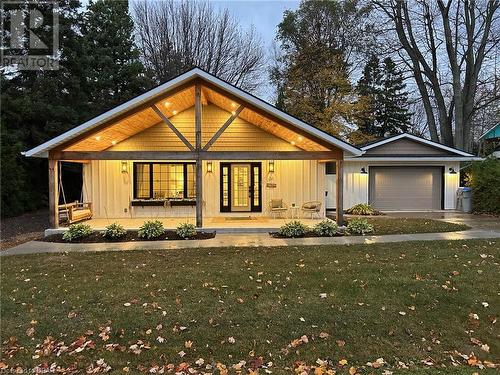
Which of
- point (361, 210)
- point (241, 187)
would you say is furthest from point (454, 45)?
point (241, 187)

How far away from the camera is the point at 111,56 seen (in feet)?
75.6

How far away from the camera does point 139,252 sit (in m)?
7.87

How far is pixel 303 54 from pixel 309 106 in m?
3.48

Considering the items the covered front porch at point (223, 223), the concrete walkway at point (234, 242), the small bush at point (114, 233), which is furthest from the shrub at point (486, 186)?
the small bush at point (114, 233)

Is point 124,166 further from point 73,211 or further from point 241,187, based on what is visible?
point 241,187

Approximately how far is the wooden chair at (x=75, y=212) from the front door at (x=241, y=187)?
4.58m

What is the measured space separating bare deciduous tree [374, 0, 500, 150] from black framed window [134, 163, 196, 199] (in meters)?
16.3

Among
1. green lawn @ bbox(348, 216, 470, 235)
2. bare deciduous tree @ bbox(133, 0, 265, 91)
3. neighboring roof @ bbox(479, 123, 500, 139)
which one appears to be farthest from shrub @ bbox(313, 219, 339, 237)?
neighboring roof @ bbox(479, 123, 500, 139)

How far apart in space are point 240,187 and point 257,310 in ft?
29.2

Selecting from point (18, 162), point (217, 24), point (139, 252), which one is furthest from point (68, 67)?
point (139, 252)

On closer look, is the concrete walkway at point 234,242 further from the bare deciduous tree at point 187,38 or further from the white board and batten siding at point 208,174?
the bare deciduous tree at point 187,38

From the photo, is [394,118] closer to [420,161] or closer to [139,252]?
[420,161]

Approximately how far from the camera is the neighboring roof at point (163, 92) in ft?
31.9

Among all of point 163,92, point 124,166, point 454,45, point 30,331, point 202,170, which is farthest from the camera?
point 454,45
